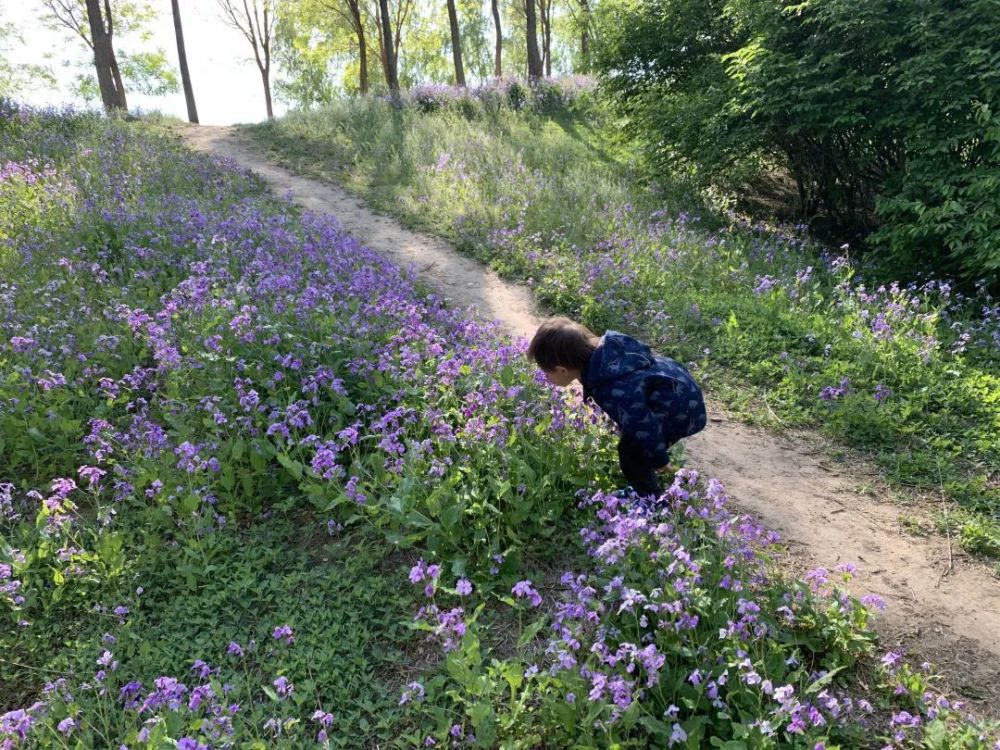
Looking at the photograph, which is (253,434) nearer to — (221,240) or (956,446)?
(221,240)

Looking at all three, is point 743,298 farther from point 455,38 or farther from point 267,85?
point 267,85

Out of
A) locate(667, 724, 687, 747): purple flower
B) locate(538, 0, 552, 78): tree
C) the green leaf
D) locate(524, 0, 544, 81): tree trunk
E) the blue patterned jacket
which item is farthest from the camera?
locate(538, 0, 552, 78): tree

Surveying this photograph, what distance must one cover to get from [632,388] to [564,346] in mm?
512

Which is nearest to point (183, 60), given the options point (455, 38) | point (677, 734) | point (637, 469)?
point (455, 38)

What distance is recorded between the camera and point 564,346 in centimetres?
402

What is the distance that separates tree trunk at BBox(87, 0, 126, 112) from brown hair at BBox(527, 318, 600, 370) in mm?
21024

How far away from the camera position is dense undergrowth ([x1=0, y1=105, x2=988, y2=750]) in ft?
9.13

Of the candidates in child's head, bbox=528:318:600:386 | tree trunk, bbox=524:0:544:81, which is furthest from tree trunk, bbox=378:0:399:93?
child's head, bbox=528:318:600:386

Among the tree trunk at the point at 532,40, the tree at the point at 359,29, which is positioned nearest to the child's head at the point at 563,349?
the tree trunk at the point at 532,40

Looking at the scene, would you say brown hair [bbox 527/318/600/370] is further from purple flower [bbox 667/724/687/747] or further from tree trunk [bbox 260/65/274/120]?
tree trunk [bbox 260/65/274/120]

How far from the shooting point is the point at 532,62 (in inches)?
877

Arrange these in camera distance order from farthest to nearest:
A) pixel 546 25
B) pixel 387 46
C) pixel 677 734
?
pixel 546 25, pixel 387 46, pixel 677 734

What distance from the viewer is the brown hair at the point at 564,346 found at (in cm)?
402

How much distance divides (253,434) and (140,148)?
1099 centimetres
